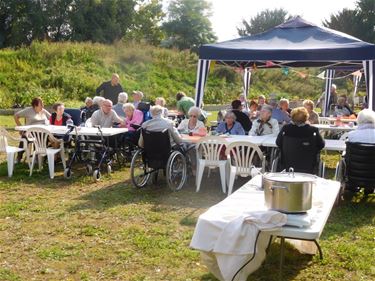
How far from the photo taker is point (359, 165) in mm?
5043

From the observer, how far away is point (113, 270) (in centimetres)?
354

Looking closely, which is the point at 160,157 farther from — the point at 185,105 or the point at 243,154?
the point at 185,105

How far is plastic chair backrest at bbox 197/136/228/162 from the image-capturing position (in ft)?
18.6

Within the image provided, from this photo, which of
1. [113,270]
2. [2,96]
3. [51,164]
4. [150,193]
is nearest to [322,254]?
[113,270]

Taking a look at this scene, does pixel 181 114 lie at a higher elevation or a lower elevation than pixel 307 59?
lower

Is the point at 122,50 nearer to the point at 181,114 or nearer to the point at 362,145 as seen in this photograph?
the point at 181,114

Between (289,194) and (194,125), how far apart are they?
4048 millimetres

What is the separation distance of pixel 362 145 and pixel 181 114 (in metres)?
5.49

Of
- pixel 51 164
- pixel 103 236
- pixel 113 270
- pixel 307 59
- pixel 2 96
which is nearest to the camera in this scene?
pixel 113 270

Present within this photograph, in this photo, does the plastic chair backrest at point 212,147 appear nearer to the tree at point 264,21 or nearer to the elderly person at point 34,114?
the elderly person at point 34,114

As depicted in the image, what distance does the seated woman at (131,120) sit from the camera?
7.48m

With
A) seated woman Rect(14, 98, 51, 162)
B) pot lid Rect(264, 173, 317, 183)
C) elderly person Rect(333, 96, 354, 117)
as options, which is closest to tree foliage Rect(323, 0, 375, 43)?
elderly person Rect(333, 96, 354, 117)

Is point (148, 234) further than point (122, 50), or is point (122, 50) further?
point (122, 50)

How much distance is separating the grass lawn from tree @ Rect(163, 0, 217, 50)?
118 feet
